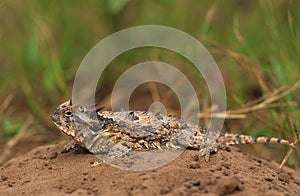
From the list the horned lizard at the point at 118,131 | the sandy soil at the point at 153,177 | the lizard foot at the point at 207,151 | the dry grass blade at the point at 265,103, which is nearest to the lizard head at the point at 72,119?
the horned lizard at the point at 118,131

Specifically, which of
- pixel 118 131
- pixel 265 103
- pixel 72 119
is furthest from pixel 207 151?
pixel 265 103

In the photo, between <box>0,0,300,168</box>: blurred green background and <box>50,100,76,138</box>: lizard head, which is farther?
<box>0,0,300,168</box>: blurred green background

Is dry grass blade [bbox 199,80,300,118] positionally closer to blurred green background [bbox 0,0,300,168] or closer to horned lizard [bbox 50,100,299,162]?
blurred green background [bbox 0,0,300,168]

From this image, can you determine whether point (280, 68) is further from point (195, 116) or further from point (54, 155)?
point (54, 155)

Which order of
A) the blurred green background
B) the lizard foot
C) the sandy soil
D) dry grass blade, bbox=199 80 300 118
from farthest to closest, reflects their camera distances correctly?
1. the blurred green background
2. dry grass blade, bbox=199 80 300 118
3. the lizard foot
4. the sandy soil

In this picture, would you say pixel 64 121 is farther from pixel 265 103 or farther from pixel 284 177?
pixel 265 103

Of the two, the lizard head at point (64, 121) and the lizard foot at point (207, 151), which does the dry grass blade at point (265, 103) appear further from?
the lizard head at point (64, 121)

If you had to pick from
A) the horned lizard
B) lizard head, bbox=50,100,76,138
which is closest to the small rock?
the horned lizard
